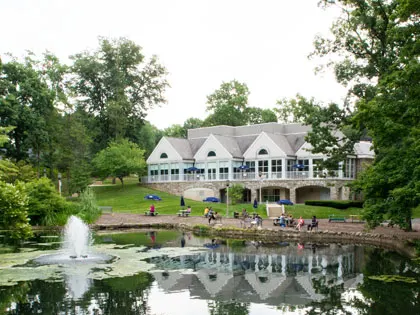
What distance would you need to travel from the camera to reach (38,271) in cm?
1923

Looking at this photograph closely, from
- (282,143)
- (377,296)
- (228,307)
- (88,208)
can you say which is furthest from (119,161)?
(377,296)

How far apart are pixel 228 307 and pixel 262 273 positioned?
18.2ft

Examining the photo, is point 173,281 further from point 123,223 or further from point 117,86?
point 117,86

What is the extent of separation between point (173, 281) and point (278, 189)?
3918 centimetres

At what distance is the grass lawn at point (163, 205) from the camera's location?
42.0 meters

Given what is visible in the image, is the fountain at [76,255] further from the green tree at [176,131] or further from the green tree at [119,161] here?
the green tree at [176,131]

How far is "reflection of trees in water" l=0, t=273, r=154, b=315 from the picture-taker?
547 inches

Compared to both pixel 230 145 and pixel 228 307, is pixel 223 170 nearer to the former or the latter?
pixel 230 145

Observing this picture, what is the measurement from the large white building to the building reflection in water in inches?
1015

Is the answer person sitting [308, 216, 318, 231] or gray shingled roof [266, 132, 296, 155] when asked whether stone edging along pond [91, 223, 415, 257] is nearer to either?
person sitting [308, 216, 318, 231]

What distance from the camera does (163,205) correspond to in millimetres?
49281

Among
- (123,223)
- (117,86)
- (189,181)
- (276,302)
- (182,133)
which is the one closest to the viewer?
(276,302)

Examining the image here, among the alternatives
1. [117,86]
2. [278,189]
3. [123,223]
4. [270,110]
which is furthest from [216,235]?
[270,110]

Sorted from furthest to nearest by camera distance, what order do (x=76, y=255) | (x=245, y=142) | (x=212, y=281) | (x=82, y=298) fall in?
(x=245, y=142), (x=76, y=255), (x=212, y=281), (x=82, y=298)
